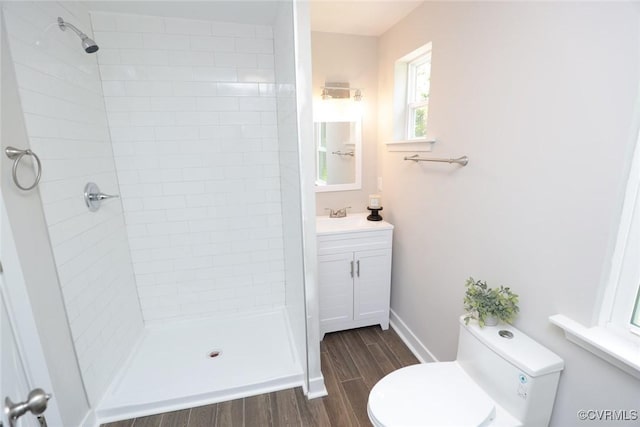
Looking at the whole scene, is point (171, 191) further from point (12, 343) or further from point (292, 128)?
point (12, 343)

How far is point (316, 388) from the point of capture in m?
1.79

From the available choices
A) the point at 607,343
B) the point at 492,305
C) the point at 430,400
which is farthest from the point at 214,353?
the point at 607,343

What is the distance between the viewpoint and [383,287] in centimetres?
234

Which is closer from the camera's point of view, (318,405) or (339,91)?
(318,405)

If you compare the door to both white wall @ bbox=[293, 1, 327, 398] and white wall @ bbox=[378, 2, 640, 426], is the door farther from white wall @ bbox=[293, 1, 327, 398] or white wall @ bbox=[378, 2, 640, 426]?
white wall @ bbox=[378, 2, 640, 426]

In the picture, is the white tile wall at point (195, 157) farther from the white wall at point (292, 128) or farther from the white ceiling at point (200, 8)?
the white wall at point (292, 128)

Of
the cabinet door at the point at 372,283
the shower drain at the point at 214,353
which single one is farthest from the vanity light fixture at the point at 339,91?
the shower drain at the point at 214,353

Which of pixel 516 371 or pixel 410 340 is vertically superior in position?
pixel 516 371

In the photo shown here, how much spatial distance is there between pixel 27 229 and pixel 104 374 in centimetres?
104

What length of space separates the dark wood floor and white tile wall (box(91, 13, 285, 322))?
87cm

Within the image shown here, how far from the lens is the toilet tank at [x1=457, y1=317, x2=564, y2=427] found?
3.70ft

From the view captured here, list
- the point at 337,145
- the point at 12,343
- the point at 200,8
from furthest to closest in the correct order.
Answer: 1. the point at 337,145
2. the point at 200,8
3. the point at 12,343

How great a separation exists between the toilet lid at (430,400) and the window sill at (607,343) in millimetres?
433

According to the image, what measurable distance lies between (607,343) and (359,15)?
2.18m
